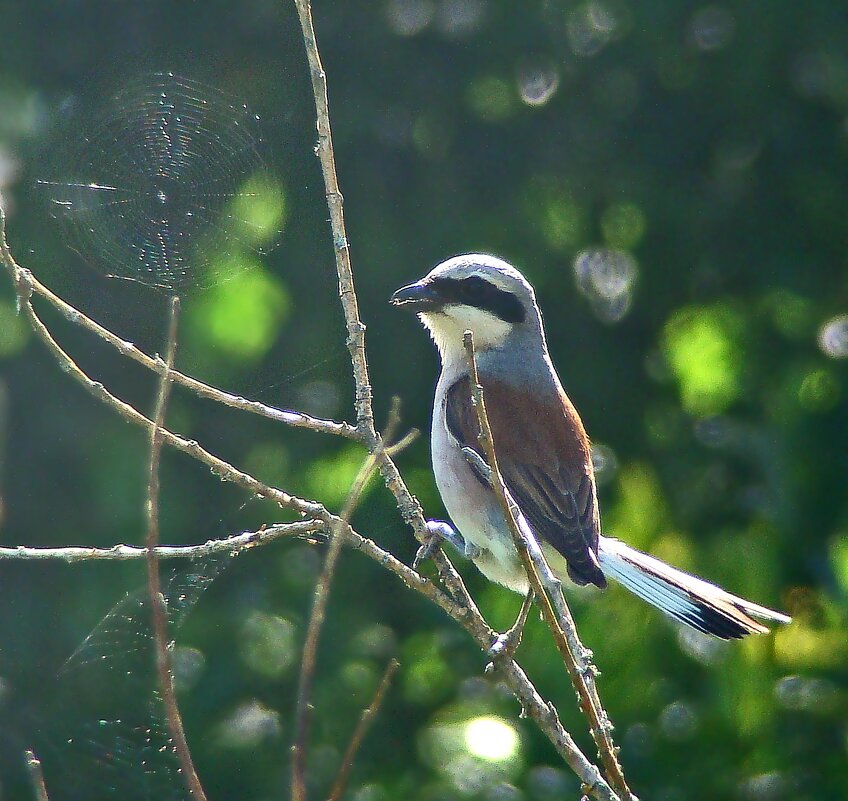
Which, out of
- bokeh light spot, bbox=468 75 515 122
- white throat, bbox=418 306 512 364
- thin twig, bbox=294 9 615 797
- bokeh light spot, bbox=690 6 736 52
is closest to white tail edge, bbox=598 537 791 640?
white throat, bbox=418 306 512 364

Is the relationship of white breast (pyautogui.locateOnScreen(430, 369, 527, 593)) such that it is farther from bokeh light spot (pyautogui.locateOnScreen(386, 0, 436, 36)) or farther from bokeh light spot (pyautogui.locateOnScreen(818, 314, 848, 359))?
bokeh light spot (pyautogui.locateOnScreen(386, 0, 436, 36))

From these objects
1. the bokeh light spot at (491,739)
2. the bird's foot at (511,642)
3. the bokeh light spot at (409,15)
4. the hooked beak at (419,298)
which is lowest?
the bird's foot at (511,642)

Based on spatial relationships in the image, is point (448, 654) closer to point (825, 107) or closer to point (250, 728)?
point (250, 728)

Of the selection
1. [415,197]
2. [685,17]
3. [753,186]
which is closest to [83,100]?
[415,197]

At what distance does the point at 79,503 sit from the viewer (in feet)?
12.2

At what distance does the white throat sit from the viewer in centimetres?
313

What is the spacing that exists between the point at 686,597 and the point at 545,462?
1.55ft

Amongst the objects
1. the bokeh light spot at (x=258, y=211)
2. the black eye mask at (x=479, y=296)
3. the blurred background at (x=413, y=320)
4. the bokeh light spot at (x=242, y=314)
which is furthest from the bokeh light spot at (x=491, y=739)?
the bokeh light spot at (x=258, y=211)

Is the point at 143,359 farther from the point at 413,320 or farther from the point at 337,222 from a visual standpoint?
the point at 413,320

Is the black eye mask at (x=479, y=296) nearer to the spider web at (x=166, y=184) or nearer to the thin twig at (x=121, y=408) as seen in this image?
the spider web at (x=166, y=184)

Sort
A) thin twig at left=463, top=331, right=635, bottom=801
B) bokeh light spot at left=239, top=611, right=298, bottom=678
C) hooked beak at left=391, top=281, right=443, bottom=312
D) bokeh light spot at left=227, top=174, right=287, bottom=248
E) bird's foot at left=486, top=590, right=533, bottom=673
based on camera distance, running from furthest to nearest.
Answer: bokeh light spot at left=227, top=174, right=287, bottom=248 < bokeh light spot at left=239, top=611, right=298, bottom=678 < hooked beak at left=391, top=281, right=443, bottom=312 < bird's foot at left=486, top=590, right=533, bottom=673 < thin twig at left=463, top=331, right=635, bottom=801

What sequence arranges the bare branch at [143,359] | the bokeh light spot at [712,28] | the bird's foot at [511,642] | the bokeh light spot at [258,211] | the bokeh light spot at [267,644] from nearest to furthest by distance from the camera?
the bare branch at [143,359] → the bird's foot at [511,642] → the bokeh light spot at [267,644] → the bokeh light spot at [258,211] → the bokeh light spot at [712,28]

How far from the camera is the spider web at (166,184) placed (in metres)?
3.04

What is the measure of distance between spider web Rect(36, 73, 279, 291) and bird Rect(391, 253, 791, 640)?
0.62 m
